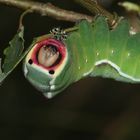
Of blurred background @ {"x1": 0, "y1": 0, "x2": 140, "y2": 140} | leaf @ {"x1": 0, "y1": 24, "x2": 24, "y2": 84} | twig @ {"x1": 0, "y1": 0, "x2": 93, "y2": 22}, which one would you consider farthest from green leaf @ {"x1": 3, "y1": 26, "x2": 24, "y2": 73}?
blurred background @ {"x1": 0, "y1": 0, "x2": 140, "y2": 140}

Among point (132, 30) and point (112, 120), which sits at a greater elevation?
point (132, 30)

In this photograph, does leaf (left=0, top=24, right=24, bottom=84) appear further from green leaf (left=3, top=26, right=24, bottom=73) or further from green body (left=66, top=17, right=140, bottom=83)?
green body (left=66, top=17, right=140, bottom=83)

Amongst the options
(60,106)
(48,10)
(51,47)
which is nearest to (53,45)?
(51,47)

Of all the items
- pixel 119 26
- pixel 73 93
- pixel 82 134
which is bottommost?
pixel 82 134

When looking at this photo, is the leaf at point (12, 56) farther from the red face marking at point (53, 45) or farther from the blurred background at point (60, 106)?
the blurred background at point (60, 106)

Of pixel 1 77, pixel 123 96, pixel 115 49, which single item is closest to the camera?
pixel 1 77

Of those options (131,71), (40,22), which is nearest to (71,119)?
(40,22)

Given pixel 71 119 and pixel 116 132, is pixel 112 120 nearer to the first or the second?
pixel 116 132
